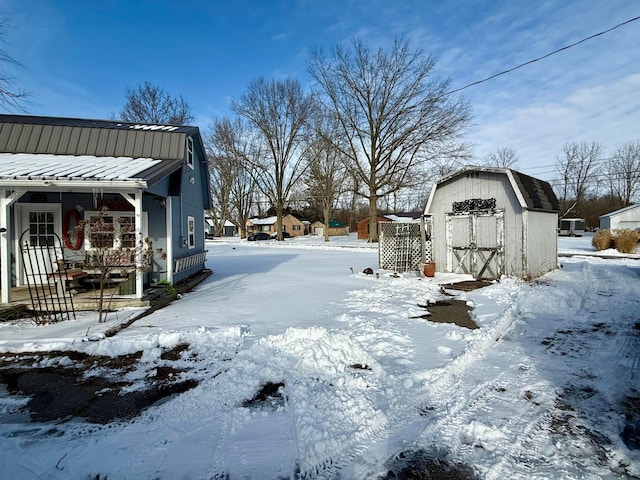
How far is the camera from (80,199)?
30.0 ft

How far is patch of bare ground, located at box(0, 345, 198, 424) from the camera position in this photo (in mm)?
3488

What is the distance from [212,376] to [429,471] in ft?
8.90

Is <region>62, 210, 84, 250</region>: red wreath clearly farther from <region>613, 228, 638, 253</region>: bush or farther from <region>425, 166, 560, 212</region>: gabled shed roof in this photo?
<region>613, 228, 638, 253</region>: bush

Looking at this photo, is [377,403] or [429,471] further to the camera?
[377,403]

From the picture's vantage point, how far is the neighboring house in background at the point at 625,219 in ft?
100

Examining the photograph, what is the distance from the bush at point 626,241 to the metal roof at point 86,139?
2581cm

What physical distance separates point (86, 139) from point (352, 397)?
10.3 meters

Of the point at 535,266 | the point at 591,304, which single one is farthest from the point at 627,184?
the point at 591,304

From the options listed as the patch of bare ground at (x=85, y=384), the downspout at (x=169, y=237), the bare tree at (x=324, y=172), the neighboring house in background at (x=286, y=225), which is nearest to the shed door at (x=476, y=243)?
the downspout at (x=169, y=237)

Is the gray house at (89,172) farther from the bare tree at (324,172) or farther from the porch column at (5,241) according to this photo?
the bare tree at (324,172)

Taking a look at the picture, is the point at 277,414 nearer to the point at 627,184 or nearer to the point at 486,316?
the point at 486,316

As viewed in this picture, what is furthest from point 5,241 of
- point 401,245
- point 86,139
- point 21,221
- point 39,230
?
point 401,245

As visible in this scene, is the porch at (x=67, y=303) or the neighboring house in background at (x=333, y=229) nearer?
the porch at (x=67, y=303)

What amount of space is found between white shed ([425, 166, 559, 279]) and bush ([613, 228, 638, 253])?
43.8 ft
